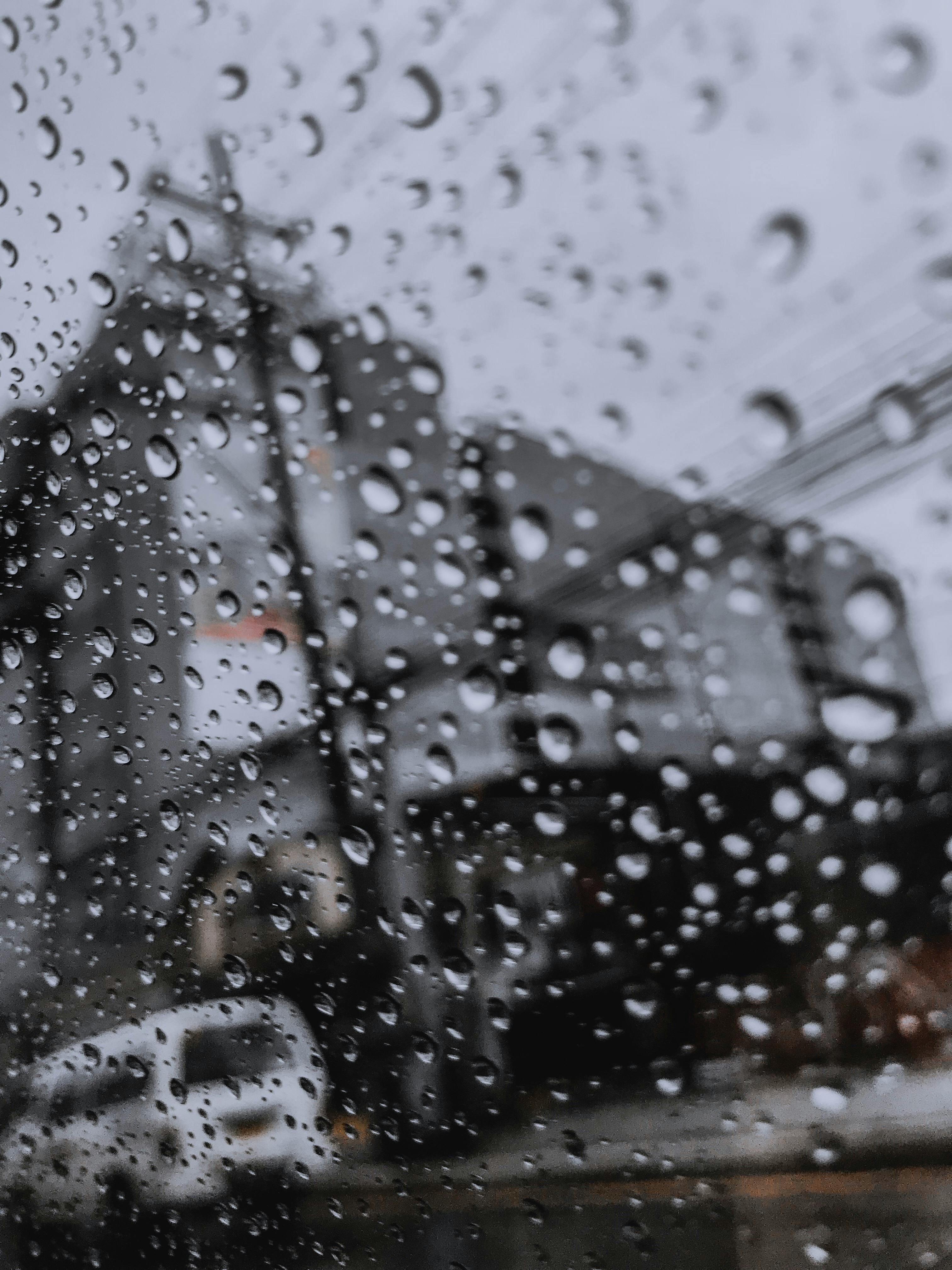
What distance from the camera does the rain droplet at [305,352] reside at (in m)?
0.49

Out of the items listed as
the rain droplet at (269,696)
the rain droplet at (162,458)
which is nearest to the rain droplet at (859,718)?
the rain droplet at (269,696)

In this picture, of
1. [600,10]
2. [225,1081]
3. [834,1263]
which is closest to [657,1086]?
[834,1263]

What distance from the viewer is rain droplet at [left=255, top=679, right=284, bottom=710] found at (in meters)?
0.51

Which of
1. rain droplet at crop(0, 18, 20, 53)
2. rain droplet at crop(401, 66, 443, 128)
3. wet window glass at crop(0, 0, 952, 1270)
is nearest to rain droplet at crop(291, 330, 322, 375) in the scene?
wet window glass at crop(0, 0, 952, 1270)

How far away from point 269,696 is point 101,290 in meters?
0.35

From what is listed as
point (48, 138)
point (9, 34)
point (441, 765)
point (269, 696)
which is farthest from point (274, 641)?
point (9, 34)

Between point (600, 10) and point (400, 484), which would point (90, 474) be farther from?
point (600, 10)

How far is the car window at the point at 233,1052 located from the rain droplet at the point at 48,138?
2.22 ft

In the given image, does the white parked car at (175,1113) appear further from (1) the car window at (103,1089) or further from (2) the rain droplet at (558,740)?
(2) the rain droplet at (558,740)

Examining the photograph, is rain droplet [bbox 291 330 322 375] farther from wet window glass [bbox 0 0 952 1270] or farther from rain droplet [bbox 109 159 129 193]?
rain droplet [bbox 109 159 129 193]

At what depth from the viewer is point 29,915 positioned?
30.0 inches

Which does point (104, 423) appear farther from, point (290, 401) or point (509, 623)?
point (509, 623)

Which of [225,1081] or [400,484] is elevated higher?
[400,484]

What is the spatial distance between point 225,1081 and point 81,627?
13.9 inches
